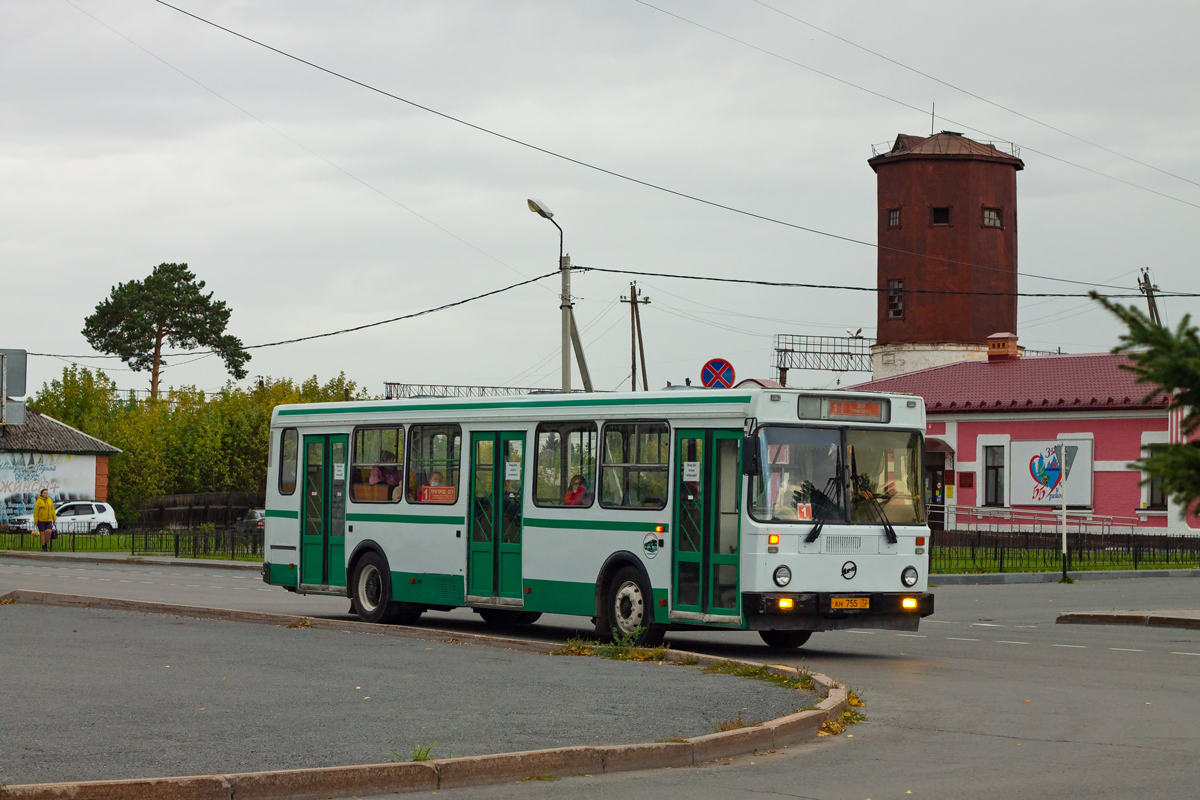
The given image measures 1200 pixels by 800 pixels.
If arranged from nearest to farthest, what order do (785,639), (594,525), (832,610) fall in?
(832,610), (594,525), (785,639)

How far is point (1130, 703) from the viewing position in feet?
41.3

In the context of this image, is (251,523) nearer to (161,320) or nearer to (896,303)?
(896,303)

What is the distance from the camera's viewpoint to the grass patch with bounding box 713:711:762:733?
393 inches

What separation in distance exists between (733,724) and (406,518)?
10167 millimetres

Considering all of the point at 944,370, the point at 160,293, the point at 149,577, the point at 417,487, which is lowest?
the point at 149,577

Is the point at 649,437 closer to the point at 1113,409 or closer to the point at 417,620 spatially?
the point at 417,620

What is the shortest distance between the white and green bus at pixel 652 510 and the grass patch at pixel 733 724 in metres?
5.12

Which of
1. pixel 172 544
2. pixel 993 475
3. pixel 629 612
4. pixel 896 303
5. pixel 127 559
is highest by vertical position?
pixel 896 303

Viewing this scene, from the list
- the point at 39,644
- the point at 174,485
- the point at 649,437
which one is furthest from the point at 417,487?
the point at 174,485

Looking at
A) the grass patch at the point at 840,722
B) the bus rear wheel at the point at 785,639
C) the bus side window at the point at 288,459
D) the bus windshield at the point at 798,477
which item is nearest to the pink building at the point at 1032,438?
the bus rear wheel at the point at 785,639

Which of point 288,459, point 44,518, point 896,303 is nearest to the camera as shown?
point 288,459

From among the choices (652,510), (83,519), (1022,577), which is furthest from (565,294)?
(83,519)

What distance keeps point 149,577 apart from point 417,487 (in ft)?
52.2

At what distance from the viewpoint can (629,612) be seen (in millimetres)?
16781
